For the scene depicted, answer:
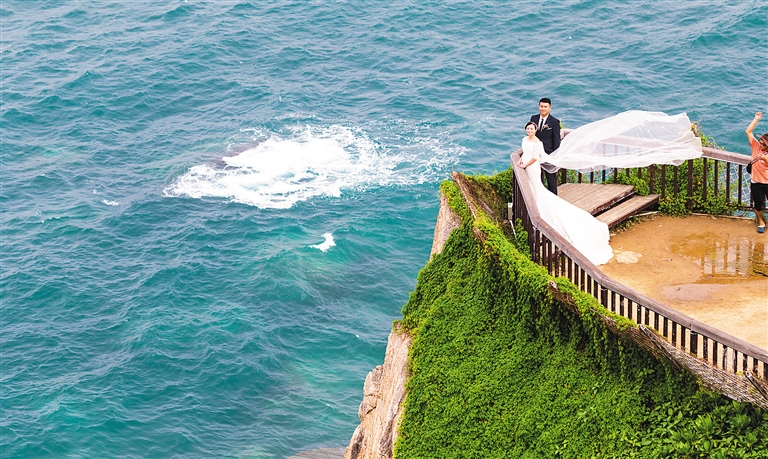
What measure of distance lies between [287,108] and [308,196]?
12455 millimetres

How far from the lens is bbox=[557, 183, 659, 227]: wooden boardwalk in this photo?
18969mm

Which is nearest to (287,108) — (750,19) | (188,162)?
(188,162)

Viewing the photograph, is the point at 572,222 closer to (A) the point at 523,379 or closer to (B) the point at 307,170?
(A) the point at 523,379

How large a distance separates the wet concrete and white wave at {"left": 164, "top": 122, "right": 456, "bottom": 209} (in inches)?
1377

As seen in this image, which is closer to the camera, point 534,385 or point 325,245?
point 534,385

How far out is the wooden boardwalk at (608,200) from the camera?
18969 mm

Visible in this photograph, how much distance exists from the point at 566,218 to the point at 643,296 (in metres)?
3.84

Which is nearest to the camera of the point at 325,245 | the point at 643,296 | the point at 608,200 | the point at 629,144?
the point at 643,296

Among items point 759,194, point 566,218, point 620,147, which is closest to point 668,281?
point 566,218

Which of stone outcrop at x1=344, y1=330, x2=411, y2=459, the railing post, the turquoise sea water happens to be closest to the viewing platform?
the railing post

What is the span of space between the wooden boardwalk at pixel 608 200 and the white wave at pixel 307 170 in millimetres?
33132

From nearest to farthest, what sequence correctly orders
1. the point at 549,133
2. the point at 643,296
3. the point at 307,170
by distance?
1. the point at 643,296
2. the point at 549,133
3. the point at 307,170

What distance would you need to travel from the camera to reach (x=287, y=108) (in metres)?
63.2

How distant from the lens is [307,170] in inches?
2167
